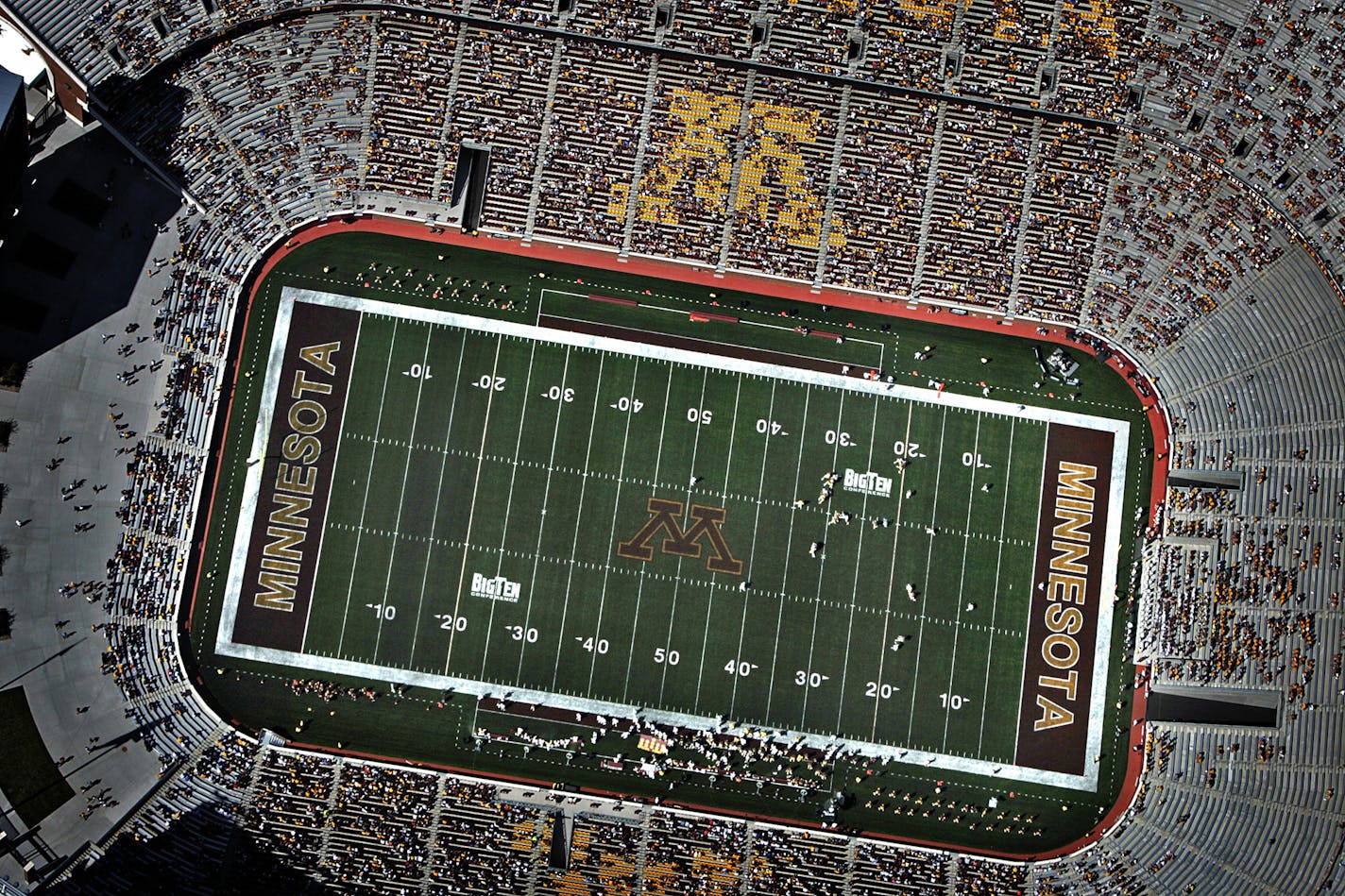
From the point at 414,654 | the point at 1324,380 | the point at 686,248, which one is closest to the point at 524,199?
the point at 686,248

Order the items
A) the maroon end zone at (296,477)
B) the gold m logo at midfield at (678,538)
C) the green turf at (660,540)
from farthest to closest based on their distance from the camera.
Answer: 1. the gold m logo at midfield at (678,538)
2. the green turf at (660,540)
3. the maroon end zone at (296,477)

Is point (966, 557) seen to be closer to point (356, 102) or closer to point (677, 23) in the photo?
point (677, 23)

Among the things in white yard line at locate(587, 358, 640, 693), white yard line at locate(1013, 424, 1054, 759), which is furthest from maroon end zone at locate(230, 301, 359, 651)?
white yard line at locate(1013, 424, 1054, 759)

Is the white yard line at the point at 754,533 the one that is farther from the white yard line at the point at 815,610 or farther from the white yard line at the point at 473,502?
the white yard line at the point at 473,502

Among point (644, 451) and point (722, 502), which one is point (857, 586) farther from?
point (644, 451)

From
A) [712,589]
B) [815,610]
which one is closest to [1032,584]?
[815,610]

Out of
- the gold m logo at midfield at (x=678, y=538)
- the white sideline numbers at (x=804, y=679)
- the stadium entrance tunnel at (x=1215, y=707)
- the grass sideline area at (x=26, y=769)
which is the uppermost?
the gold m logo at midfield at (x=678, y=538)

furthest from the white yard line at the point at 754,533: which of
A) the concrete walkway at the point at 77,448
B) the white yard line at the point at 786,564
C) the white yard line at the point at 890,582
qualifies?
the concrete walkway at the point at 77,448
